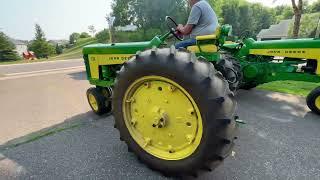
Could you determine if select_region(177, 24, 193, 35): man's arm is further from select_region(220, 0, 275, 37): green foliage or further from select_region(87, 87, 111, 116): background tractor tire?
select_region(220, 0, 275, 37): green foliage

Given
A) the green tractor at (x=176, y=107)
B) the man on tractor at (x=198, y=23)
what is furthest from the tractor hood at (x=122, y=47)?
the man on tractor at (x=198, y=23)

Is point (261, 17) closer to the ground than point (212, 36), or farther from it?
farther from it

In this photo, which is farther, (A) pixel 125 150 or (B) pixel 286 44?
(B) pixel 286 44

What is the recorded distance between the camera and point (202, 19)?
3.32 meters

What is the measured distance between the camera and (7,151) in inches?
122

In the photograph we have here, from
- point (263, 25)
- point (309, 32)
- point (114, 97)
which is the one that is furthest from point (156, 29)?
point (263, 25)

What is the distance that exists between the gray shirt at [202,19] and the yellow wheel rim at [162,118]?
1.36 meters

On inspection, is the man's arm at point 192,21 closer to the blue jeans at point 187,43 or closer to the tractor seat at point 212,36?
the blue jeans at point 187,43

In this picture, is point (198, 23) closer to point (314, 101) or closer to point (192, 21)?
point (192, 21)

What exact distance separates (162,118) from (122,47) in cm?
181

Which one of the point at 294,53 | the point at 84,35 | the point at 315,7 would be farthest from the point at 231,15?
the point at 84,35

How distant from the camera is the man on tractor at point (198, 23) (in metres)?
3.25

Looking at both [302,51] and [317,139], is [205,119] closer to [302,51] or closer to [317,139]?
[317,139]

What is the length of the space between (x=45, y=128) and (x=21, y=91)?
385 cm
